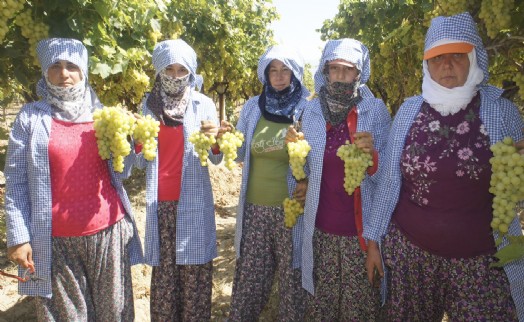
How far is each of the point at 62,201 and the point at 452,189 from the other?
6.84 feet

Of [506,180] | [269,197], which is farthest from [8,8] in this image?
[506,180]

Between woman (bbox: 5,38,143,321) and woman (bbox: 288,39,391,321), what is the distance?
4.23 feet

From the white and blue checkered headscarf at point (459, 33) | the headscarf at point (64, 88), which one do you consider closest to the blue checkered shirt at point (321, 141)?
the white and blue checkered headscarf at point (459, 33)

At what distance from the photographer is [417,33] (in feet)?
11.0

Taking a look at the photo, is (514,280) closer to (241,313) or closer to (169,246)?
(241,313)

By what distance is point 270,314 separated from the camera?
3443 mm

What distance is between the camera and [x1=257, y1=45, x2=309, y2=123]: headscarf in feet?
8.63

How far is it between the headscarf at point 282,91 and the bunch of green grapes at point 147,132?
0.78 m

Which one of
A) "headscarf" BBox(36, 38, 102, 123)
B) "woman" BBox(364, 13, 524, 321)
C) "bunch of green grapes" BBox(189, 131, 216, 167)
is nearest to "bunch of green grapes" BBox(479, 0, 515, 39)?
"woman" BBox(364, 13, 524, 321)

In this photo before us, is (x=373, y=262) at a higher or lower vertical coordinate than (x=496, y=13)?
lower

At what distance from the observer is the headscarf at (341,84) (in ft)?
7.48

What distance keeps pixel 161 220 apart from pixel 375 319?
1576 millimetres

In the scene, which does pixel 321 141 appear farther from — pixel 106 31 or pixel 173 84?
pixel 106 31

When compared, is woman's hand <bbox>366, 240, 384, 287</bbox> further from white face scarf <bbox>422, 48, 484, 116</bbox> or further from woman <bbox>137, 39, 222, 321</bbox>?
woman <bbox>137, 39, 222, 321</bbox>
